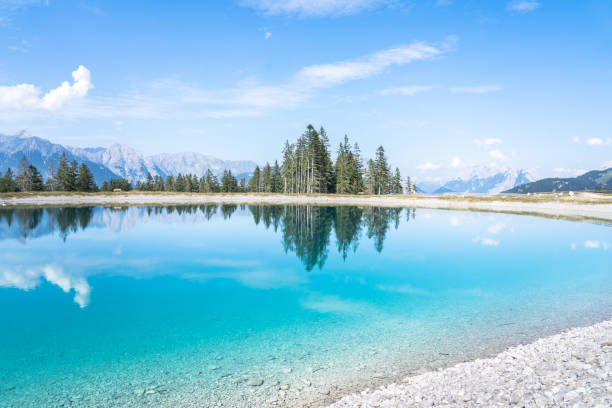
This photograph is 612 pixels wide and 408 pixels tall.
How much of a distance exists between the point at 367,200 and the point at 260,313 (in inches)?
3445

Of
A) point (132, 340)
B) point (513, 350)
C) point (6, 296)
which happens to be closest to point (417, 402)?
point (513, 350)

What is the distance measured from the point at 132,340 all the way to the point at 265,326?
14.4 feet

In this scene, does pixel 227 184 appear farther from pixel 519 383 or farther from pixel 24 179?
pixel 519 383

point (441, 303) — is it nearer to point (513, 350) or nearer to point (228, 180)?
point (513, 350)

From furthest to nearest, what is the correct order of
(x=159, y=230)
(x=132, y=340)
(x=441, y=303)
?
(x=159, y=230), (x=441, y=303), (x=132, y=340)

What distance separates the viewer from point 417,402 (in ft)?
23.4

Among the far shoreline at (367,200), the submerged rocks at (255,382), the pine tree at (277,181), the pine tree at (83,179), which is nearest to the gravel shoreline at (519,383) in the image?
the submerged rocks at (255,382)

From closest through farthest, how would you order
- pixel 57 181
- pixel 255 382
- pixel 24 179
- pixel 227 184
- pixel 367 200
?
pixel 255 382 → pixel 367 200 → pixel 57 181 → pixel 24 179 → pixel 227 184

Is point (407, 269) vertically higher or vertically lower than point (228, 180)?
lower

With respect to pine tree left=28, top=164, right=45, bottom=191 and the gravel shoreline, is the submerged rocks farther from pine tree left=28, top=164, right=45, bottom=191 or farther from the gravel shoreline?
pine tree left=28, top=164, right=45, bottom=191

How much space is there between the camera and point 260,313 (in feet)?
45.9

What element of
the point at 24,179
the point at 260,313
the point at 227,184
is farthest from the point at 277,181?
the point at 260,313

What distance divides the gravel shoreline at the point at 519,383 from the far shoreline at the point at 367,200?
71154 millimetres

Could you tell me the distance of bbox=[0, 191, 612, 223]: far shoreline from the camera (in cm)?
7469
